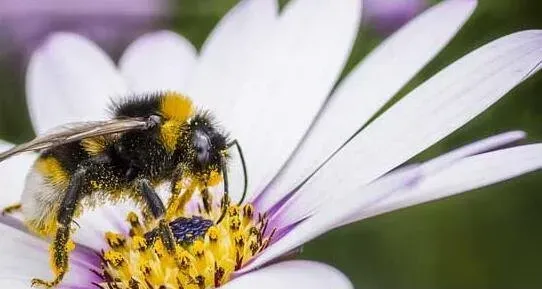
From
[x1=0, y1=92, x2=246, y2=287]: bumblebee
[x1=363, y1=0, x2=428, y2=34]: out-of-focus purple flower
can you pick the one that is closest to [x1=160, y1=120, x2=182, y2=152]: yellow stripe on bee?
[x1=0, y1=92, x2=246, y2=287]: bumblebee

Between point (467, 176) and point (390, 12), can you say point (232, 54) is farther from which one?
point (467, 176)

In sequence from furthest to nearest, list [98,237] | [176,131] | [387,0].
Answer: [387,0] → [98,237] → [176,131]

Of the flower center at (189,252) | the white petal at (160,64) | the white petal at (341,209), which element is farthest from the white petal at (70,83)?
the white petal at (341,209)

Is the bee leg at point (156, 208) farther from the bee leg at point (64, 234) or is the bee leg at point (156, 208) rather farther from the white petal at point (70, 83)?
the white petal at point (70, 83)

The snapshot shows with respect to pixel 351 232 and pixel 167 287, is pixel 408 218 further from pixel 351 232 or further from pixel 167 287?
pixel 167 287

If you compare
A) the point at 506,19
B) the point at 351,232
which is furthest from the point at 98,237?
the point at 506,19

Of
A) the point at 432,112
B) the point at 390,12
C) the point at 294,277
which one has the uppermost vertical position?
the point at 390,12

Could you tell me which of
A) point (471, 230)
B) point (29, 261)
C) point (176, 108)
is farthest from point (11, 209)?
point (471, 230)
